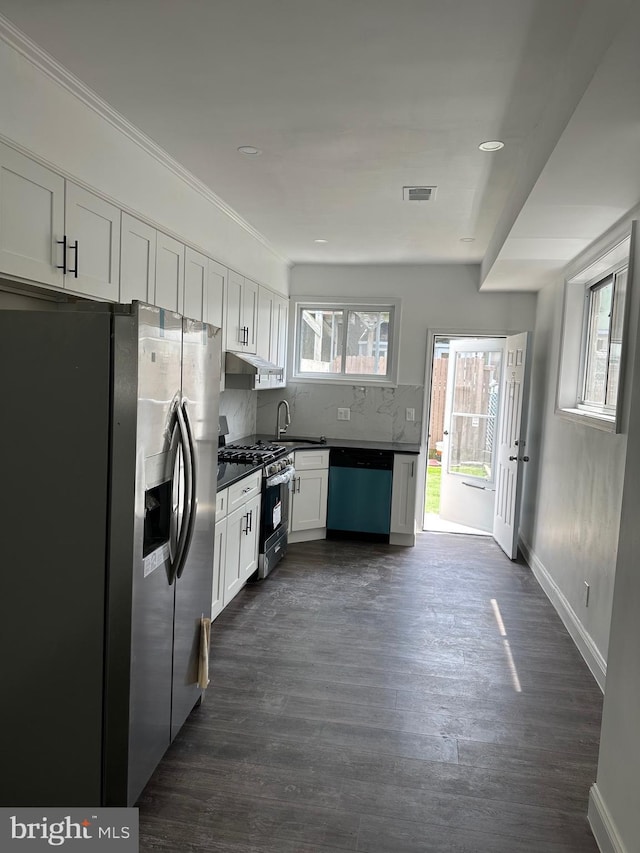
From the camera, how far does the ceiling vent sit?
12.0 ft

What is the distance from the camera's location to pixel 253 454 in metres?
4.49

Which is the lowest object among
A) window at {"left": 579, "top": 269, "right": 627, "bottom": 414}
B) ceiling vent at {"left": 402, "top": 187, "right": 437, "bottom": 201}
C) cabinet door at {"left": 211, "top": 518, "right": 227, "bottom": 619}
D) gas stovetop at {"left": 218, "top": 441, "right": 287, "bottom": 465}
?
cabinet door at {"left": 211, "top": 518, "right": 227, "bottom": 619}

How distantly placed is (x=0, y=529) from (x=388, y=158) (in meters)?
2.55

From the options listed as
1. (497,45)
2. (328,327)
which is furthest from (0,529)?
(328,327)

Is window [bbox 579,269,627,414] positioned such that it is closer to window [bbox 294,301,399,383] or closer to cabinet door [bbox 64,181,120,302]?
window [bbox 294,301,399,383]

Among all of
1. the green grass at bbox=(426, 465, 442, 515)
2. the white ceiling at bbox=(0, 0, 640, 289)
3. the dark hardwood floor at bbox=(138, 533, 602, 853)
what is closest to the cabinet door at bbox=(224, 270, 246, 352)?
the white ceiling at bbox=(0, 0, 640, 289)

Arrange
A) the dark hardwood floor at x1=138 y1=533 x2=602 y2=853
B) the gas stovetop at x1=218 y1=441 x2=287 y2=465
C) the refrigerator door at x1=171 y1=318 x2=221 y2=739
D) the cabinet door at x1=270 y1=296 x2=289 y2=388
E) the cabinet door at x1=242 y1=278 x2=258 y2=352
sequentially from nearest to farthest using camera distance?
the dark hardwood floor at x1=138 y1=533 x2=602 y2=853 → the refrigerator door at x1=171 y1=318 x2=221 y2=739 → the gas stovetop at x1=218 y1=441 x2=287 y2=465 → the cabinet door at x1=242 y1=278 x2=258 y2=352 → the cabinet door at x1=270 y1=296 x2=289 y2=388

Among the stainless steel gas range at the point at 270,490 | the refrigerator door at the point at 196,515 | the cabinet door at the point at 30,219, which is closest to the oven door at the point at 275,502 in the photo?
the stainless steel gas range at the point at 270,490

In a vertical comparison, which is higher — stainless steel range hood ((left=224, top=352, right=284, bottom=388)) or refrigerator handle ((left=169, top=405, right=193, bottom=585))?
stainless steel range hood ((left=224, top=352, right=284, bottom=388))

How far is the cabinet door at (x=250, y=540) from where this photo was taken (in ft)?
13.1

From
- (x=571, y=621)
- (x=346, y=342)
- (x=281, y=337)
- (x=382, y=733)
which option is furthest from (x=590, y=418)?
(x=281, y=337)

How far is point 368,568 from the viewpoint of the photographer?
16.2ft

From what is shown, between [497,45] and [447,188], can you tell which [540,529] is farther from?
[497,45]

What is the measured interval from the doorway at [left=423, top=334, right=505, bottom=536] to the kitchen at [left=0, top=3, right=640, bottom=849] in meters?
0.46
